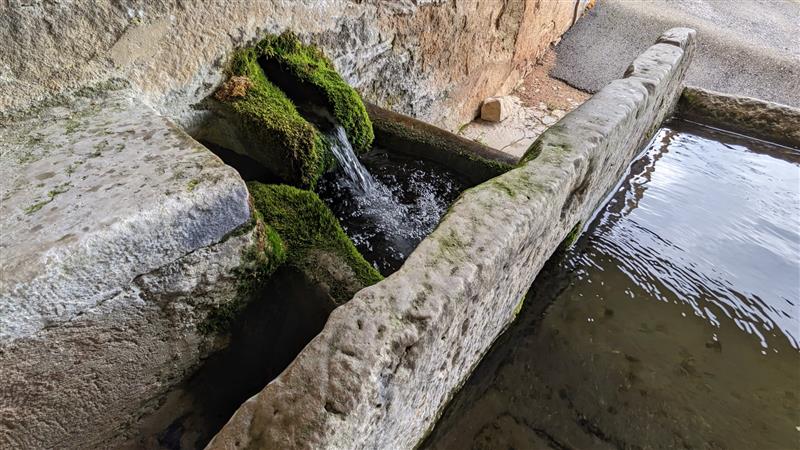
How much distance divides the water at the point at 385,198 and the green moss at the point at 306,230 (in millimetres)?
302

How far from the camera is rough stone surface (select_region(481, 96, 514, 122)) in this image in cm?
440

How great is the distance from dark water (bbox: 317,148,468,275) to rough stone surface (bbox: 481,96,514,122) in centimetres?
217

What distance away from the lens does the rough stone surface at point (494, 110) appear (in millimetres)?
4398

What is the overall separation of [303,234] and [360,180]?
65 centimetres

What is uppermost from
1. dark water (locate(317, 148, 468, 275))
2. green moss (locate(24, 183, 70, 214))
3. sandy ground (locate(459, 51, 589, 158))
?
green moss (locate(24, 183, 70, 214))

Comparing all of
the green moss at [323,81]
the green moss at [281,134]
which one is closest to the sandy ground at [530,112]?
the green moss at [323,81]

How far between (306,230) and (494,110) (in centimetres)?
315

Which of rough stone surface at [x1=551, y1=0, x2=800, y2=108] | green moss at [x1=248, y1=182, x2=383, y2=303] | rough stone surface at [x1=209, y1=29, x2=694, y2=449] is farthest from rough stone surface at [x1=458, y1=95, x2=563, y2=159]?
A: green moss at [x1=248, y1=182, x2=383, y2=303]

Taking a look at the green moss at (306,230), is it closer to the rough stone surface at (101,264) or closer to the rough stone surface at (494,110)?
the rough stone surface at (101,264)

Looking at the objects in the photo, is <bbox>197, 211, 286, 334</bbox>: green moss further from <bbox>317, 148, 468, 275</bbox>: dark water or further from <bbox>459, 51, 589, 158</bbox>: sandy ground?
<bbox>459, 51, 589, 158</bbox>: sandy ground

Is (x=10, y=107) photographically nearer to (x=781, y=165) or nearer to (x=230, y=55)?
(x=230, y=55)

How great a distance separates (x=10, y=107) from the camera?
4.72 ft

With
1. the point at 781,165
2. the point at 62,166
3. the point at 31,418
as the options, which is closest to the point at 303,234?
the point at 62,166

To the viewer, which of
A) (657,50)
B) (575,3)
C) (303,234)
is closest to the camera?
(303,234)
